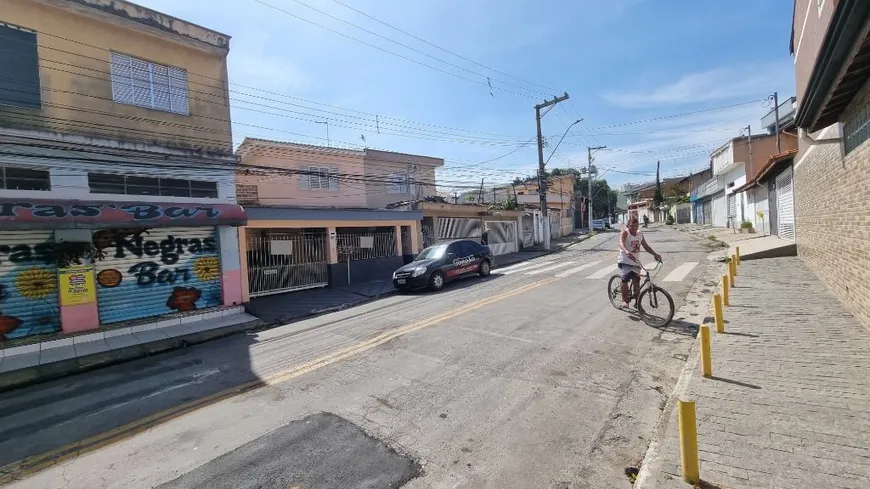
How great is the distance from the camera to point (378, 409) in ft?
14.3

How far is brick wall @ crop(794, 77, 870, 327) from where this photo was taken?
5.34 meters

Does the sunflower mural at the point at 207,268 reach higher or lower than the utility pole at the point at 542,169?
lower

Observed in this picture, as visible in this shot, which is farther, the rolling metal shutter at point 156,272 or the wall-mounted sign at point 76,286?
the rolling metal shutter at point 156,272

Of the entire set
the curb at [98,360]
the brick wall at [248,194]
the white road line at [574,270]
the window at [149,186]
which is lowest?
the curb at [98,360]

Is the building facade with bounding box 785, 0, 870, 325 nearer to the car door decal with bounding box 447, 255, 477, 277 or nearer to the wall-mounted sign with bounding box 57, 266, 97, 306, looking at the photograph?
the car door decal with bounding box 447, 255, 477, 277

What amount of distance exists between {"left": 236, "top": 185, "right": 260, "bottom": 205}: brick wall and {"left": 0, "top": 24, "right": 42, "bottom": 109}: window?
827 cm

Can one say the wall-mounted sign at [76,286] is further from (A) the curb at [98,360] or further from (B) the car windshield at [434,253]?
(B) the car windshield at [434,253]

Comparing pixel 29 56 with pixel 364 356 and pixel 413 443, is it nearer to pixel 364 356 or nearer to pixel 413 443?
pixel 364 356

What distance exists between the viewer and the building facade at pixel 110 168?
855cm

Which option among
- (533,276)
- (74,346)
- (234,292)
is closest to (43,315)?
(74,346)

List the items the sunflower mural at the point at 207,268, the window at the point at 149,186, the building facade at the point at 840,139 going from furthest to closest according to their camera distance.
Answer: the sunflower mural at the point at 207,268 → the window at the point at 149,186 → the building facade at the point at 840,139

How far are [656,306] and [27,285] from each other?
1286cm

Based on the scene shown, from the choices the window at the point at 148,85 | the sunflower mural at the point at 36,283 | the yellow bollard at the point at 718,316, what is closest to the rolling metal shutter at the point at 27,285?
the sunflower mural at the point at 36,283

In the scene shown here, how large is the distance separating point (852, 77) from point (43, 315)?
1466 centimetres
